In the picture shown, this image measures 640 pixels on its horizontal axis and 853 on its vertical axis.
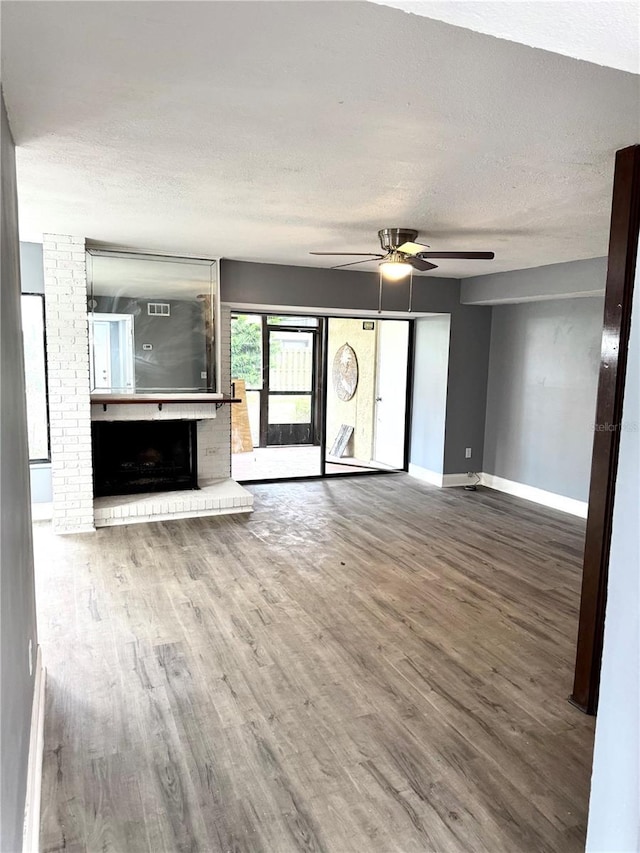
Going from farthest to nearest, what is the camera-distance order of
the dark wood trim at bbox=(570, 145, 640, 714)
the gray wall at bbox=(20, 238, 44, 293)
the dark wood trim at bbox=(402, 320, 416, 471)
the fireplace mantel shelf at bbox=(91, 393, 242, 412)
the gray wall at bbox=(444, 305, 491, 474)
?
the dark wood trim at bbox=(402, 320, 416, 471), the gray wall at bbox=(444, 305, 491, 474), the fireplace mantel shelf at bbox=(91, 393, 242, 412), the gray wall at bbox=(20, 238, 44, 293), the dark wood trim at bbox=(570, 145, 640, 714)

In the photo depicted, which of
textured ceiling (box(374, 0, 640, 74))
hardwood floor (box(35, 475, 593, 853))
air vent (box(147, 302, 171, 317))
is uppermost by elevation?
textured ceiling (box(374, 0, 640, 74))

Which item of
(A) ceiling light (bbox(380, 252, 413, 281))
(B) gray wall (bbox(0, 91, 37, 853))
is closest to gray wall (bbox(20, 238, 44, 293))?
(B) gray wall (bbox(0, 91, 37, 853))

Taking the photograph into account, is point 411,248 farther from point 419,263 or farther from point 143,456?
point 143,456

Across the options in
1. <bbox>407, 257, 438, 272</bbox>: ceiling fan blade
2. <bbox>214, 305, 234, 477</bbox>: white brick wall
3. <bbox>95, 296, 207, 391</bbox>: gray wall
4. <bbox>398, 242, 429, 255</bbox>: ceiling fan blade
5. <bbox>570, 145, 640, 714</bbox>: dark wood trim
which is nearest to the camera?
<bbox>570, 145, 640, 714</bbox>: dark wood trim

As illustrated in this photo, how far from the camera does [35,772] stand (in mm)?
1935

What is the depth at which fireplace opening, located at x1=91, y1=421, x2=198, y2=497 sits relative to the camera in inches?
216

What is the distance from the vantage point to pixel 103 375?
16.9 ft

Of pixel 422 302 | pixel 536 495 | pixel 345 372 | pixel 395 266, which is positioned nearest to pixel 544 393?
pixel 536 495

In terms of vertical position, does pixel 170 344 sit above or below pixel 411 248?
below

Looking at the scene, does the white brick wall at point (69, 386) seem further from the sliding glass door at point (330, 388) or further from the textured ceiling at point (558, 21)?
the textured ceiling at point (558, 21)

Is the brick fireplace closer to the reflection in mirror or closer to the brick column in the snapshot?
the brick column

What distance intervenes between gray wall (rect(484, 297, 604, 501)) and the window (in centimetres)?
494

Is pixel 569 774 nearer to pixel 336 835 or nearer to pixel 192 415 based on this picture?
pixel 336 835

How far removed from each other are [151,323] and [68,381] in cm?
98
